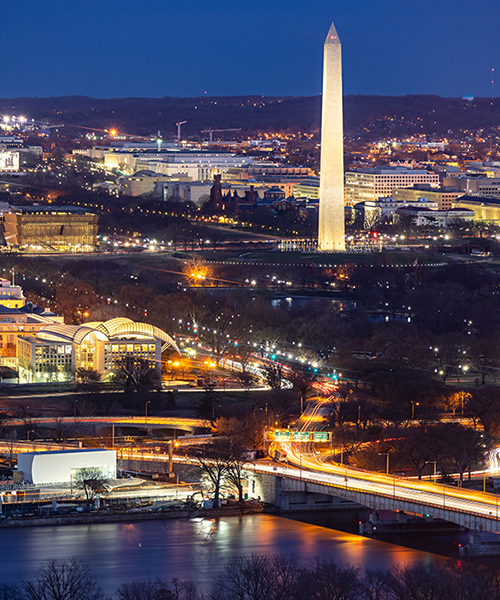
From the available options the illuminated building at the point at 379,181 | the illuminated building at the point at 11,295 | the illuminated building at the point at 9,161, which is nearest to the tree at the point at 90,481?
the illuminated building at the point at 11,295

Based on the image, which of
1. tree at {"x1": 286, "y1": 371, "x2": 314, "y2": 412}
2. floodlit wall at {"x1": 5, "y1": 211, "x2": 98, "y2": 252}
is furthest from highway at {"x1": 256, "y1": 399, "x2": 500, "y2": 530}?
floodlit wall at {"x1": 5, "y1": 211, "x2": 98, "y2": 252}

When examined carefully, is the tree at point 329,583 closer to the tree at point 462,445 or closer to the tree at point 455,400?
the tree at point 462,445

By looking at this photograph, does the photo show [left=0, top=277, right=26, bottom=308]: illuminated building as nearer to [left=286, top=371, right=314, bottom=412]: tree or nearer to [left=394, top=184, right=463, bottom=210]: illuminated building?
[left=286, top=371, right=314, bottom=412]: tree

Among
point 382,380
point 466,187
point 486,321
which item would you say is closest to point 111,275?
point 486,321

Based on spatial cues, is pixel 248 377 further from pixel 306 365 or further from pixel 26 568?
pixel 26 568

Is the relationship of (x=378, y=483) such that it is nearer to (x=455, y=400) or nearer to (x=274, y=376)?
(x=455, y=400)
